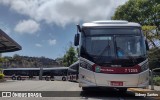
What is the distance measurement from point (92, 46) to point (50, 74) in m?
51.1

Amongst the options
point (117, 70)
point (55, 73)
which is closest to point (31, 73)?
point (55, 73)

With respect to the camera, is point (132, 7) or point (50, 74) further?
point (50, 74)

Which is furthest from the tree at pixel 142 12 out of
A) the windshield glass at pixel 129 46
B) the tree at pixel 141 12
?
the windshield glass at pixel 129 46

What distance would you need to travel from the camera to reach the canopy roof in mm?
32831

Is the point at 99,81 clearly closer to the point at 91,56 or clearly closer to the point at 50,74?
the point at 91,56

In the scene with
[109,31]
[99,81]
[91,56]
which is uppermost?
[109,31]

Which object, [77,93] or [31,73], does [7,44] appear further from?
[31,73]

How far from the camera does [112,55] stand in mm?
14328

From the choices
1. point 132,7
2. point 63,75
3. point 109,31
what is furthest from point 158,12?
point 109,31

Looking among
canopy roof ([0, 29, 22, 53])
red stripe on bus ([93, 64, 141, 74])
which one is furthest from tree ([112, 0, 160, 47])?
red stripe on bus ([93, 64, 141, 74])

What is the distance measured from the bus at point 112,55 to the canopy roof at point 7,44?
1836cm

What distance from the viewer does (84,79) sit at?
14.4 m

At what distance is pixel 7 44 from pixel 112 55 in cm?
2590

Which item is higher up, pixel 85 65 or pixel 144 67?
A: pixel 85 65
